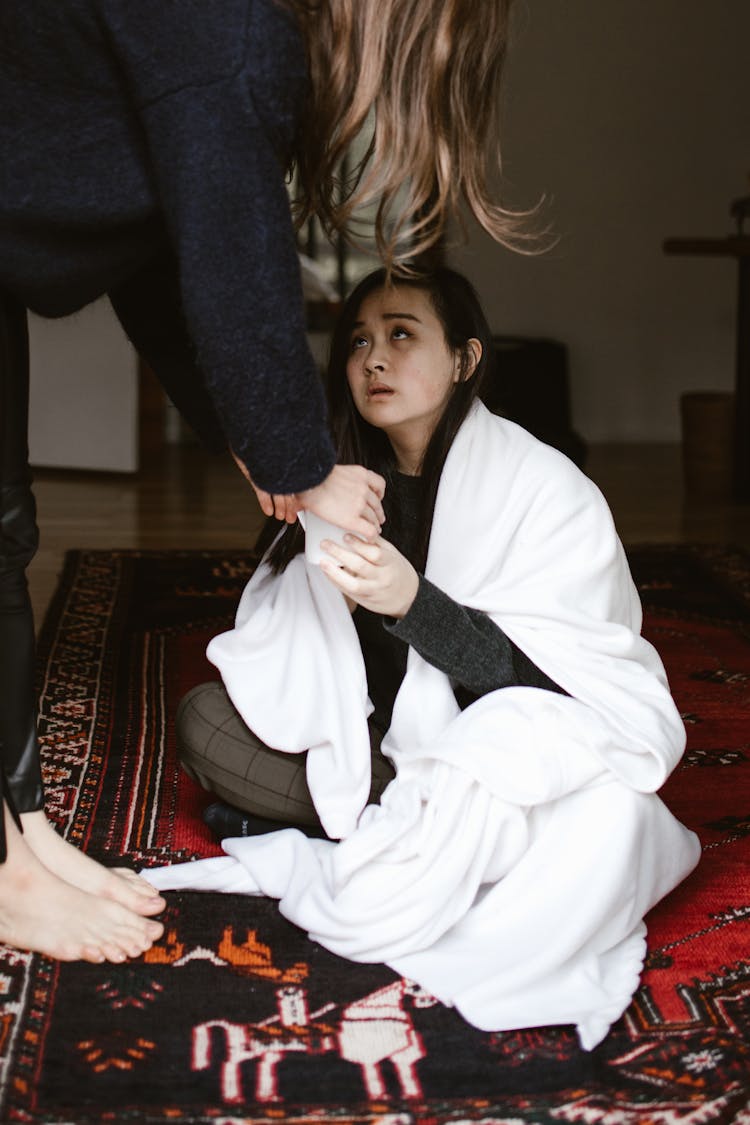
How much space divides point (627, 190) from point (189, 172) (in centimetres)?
540

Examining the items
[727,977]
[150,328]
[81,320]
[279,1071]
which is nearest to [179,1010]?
[279,1071]

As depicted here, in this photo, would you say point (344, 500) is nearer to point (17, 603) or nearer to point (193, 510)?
point (17, 603)

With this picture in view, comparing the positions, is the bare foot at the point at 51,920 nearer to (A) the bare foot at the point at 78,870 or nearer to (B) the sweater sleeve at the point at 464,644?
(A) the bare foot at the point at 78,870

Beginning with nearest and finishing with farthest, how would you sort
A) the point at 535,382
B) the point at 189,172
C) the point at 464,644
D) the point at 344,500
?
the point at 189,172, the point at 344,500, the point at 464,644, the point at 535,382

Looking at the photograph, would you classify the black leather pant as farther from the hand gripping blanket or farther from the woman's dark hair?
the woman's dark hair

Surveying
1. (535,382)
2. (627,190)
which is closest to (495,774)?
(535,382)

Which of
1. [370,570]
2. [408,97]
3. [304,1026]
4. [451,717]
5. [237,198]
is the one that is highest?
[408,97]

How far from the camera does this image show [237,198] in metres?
1.36

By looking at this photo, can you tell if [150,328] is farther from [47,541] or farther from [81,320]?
[81,320]

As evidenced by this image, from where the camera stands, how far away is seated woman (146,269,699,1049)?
5.48 ft

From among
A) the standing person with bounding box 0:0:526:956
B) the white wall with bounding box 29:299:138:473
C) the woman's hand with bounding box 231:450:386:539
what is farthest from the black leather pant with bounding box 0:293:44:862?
the white wall with bounding box 29:299:138:473

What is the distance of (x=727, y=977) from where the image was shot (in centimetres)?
171

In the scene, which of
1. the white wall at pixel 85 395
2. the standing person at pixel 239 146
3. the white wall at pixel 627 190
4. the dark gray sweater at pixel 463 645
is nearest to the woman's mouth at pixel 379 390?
the dark gray sweater at pixel 463 645

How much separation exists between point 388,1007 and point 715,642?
5.94ft
